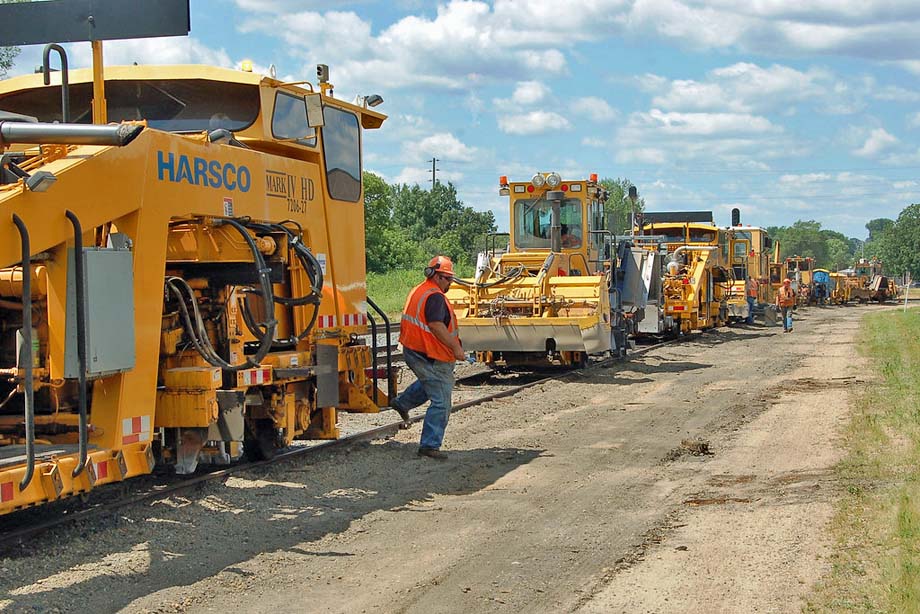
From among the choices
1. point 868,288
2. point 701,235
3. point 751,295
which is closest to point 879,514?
point 701,235

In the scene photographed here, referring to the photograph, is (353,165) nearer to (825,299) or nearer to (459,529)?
(459,529)

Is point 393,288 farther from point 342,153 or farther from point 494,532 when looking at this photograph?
point 494,532

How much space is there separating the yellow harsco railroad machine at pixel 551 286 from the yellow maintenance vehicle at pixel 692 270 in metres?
5.63

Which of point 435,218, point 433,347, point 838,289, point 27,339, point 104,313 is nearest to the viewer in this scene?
point 27,339

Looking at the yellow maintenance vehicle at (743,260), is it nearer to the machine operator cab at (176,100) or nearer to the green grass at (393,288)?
the green grass at (393,288)

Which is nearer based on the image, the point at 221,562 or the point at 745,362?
the point at 221,562

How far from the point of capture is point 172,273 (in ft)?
24.1

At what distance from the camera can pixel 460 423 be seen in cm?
1184

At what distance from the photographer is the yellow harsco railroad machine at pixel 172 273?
5.84m

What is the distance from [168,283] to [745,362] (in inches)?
575

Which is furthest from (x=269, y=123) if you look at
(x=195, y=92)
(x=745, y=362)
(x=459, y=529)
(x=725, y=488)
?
(x=745, y=362)

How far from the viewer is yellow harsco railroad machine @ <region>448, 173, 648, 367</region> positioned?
51.2ft

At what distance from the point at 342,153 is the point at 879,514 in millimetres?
5109

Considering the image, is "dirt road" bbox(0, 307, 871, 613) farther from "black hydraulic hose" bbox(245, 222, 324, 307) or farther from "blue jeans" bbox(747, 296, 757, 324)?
"blue jeans" bbox(747, 296, 757, 324)
